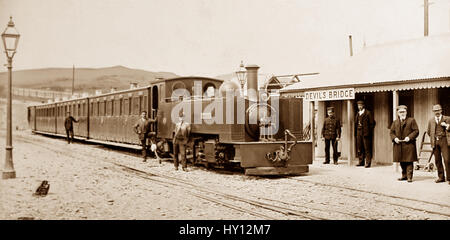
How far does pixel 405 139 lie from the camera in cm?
870

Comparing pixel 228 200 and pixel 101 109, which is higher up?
pixel 101 109

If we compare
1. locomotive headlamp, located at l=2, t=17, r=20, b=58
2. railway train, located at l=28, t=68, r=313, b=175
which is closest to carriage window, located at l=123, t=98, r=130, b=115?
railway train, located at l=28, t=68, r=313, b=175

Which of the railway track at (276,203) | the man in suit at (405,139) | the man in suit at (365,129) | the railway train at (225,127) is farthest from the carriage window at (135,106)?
the man in suit at (405,139)

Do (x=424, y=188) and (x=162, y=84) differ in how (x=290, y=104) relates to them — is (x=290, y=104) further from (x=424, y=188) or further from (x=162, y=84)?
(x=162, y=84)

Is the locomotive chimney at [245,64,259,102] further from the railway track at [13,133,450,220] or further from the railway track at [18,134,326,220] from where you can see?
the railway track at [18,134,326,220]

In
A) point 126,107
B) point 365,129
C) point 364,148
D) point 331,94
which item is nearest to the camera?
point 365,129

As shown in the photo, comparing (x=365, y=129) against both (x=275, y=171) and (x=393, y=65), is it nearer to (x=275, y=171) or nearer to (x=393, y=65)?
(x=393, y=65)

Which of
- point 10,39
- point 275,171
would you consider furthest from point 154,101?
point 10,39

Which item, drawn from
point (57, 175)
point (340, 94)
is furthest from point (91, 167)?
point (340, 94)

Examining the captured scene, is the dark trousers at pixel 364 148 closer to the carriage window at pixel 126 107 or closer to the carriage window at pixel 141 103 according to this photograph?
the carriage window at pixel 141 103

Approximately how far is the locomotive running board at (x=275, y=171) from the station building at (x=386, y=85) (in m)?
2.58

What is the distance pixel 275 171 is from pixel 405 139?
2760 mm

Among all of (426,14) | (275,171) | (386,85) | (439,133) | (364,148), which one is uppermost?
(426,14)
